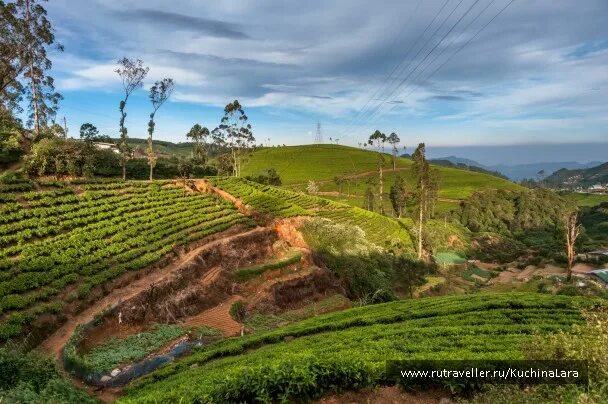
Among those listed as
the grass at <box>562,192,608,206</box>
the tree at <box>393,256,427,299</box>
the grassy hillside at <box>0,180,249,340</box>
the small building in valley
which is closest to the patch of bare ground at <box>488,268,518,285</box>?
the small building in valley

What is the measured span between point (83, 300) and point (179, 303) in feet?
23.8

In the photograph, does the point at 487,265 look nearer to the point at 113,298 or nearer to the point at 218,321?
the point at 218,321

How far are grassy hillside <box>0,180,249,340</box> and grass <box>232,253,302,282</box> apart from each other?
19.9ft

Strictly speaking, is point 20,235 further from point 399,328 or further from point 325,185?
point 325,185

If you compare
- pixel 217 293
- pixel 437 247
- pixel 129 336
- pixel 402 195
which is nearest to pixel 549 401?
pixel 129 336

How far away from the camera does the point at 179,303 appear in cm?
3247

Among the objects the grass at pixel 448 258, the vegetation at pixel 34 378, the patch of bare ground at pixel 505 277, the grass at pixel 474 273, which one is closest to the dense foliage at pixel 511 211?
the grass at pixel 448 258

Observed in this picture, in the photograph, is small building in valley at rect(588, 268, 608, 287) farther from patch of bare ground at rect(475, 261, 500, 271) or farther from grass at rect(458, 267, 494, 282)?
patch of bare ground at rect(475, 261, 500, 271)

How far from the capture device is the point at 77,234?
33.4 metres

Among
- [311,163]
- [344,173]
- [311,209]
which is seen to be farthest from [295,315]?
[311,163]

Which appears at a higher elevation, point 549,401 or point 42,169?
point 42,169

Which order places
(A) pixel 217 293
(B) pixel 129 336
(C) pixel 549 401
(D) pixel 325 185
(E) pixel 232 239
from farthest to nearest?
(D) pixel 325 185, (E) pixel 232 239, (A) pixel 217 293, (B) pixel 129 336, (C) pixel 549 401

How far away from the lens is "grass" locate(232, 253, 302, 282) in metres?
39.2

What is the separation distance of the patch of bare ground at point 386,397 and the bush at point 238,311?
21.3 meters
